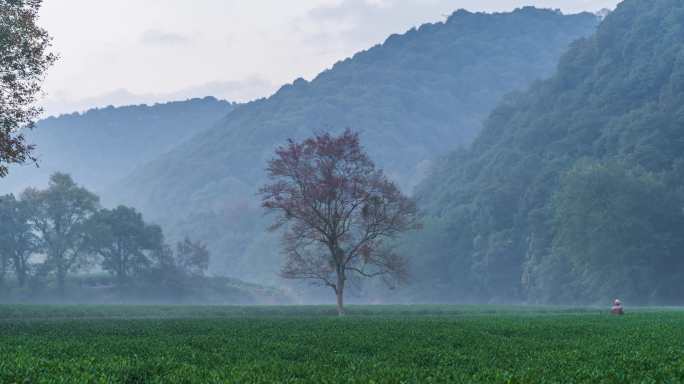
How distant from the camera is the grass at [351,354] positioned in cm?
1780

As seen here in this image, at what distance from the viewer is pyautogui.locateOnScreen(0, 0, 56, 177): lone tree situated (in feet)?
124

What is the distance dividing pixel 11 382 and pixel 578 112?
576 ft

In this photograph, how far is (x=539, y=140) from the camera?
187 metres

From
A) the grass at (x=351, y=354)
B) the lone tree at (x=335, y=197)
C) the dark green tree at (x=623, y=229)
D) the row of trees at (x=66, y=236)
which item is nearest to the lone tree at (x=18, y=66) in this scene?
the grass at (x=351, y=354)

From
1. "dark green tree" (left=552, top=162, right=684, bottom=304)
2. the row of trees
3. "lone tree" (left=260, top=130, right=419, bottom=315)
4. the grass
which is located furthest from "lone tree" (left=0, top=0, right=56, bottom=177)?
the row of trees

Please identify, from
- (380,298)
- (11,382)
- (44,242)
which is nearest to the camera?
(11,382)

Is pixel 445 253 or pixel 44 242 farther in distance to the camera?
pixel 445 253

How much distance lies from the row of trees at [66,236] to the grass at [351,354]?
378 feet

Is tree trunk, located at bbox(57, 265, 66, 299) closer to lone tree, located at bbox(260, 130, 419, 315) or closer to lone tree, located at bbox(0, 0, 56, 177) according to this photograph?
lone tree, located at bbox(260, 130, 419, 315)

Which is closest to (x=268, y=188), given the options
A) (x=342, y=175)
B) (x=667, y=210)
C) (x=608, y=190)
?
(x=342, y=175)

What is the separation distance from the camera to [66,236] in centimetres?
14712

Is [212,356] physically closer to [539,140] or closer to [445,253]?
[445,253]

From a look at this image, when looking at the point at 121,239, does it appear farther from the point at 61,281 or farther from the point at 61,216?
the point at 61,281

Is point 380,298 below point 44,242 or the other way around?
below
